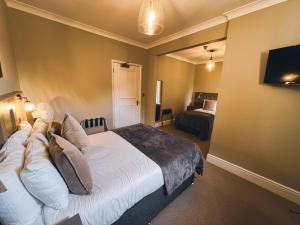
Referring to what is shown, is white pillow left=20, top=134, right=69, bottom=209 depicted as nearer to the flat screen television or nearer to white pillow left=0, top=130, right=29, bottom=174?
white pillow left=0, top=130, right=29, bottom=174

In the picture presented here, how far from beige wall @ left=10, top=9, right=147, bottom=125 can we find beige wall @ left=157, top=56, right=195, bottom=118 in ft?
4.91

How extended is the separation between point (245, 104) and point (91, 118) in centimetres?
312

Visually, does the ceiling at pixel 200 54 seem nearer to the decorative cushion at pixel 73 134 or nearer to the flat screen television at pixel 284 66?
the flat screen television at pixel 284 66

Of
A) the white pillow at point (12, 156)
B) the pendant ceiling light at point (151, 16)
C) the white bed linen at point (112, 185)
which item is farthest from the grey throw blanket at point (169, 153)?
the pendant ceiling light at point (151, 16)

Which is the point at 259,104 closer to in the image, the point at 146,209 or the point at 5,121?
the point at 146,209

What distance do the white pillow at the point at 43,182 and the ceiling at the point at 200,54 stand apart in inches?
162

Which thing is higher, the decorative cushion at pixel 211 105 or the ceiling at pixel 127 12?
the ceiling at pixel 127 12

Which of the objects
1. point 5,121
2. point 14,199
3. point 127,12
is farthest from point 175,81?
point 14,199

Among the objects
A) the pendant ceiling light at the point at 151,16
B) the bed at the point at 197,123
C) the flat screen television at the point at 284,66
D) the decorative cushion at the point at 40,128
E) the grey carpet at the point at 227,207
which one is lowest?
the grey carpet at the point at 227,207

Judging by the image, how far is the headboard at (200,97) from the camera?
213 inches

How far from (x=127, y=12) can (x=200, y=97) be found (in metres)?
4.58

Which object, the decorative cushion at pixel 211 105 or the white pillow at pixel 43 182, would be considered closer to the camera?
the white pillow at pixel 43 182

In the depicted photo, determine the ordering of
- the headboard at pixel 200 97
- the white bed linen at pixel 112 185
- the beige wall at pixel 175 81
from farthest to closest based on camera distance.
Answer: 1. the headboard at pixel 200 97
2. the beige wall at pixel 175 81
3. the white bed linen at pixel 112 185

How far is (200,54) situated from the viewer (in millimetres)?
4504
